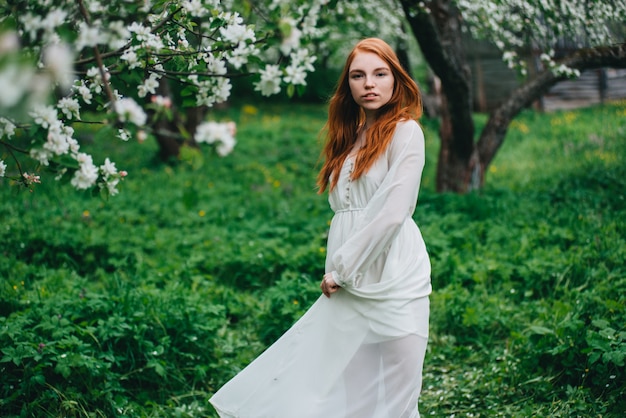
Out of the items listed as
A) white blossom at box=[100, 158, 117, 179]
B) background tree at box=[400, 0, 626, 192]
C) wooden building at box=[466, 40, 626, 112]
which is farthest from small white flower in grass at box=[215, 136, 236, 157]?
wooden building at box=[466, 40, 626, 112]

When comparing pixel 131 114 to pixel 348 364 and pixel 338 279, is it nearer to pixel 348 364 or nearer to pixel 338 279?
pixel 338 279

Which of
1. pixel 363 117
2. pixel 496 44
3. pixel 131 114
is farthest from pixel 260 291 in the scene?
pixel 496 44

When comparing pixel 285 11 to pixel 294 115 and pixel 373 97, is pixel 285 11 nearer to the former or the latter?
pixel 373 97

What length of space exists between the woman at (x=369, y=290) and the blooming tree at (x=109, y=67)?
1.48 feet

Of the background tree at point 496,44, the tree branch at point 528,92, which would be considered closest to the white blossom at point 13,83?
the background tree at point 496,44

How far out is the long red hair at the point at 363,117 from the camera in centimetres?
290

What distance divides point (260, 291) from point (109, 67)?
2.94 metres

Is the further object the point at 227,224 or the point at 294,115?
the point at 294,115

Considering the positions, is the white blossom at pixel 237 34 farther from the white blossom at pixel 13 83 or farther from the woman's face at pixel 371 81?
the white blossom at pixel 13 83

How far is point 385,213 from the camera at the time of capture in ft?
8.91

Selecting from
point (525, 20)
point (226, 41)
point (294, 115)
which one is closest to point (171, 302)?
point (226, 41)

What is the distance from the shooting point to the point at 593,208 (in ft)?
20.3

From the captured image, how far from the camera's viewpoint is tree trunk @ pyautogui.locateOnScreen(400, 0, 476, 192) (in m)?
6.36

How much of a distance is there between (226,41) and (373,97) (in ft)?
2.43
